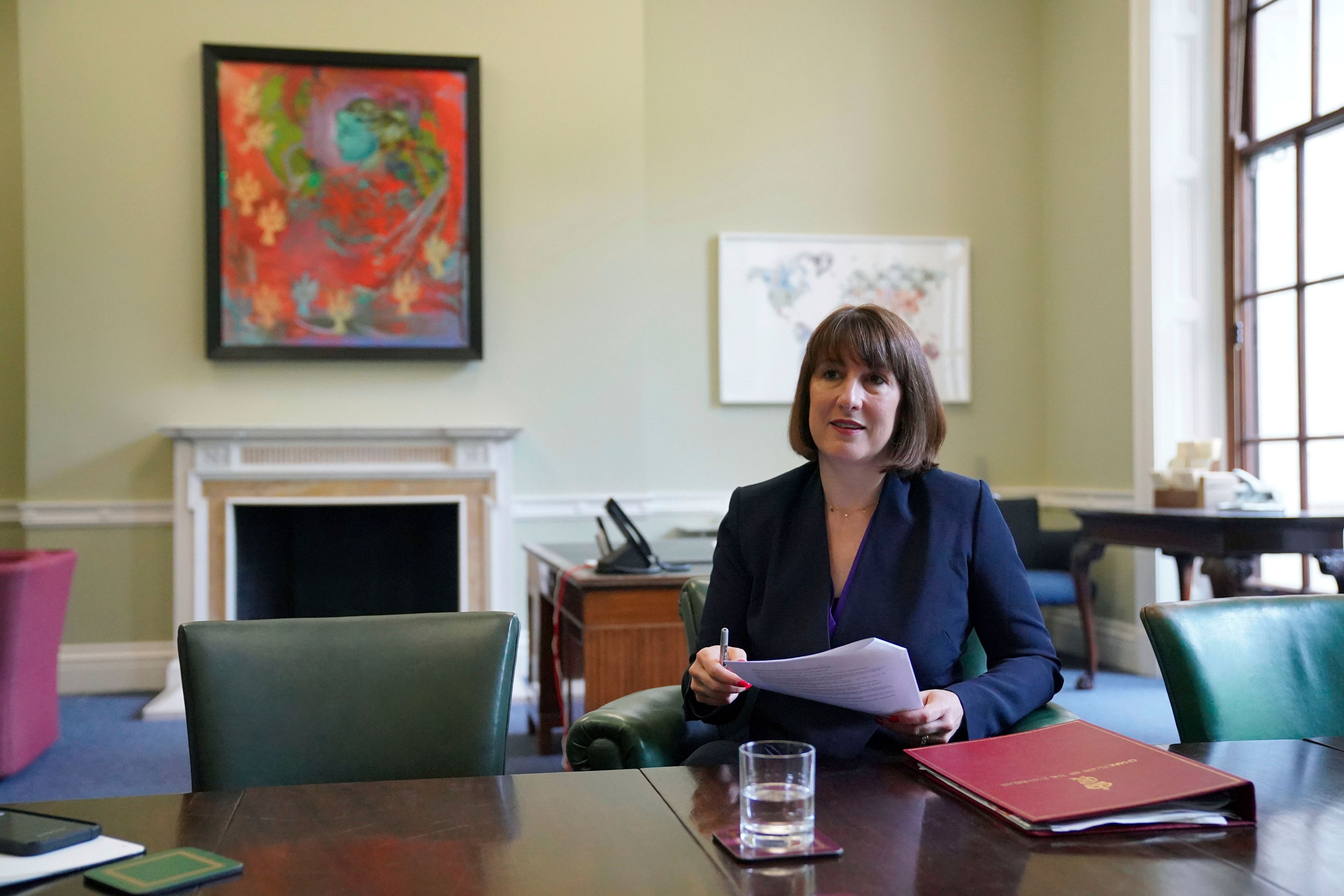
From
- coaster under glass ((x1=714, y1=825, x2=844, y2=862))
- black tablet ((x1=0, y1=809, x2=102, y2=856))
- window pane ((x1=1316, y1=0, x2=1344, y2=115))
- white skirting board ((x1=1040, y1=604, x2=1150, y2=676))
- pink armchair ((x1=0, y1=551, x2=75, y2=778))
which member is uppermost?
window pane ((x1=1316, y1=0, x2=1344, y2=115))

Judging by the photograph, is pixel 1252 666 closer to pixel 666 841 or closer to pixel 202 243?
pixel 666 841

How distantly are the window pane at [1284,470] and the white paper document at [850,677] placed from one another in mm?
3621

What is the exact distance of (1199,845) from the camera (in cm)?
101

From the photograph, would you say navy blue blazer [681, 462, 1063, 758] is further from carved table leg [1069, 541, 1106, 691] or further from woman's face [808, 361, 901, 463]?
carved table leg [1069, 541, 1106, 691]

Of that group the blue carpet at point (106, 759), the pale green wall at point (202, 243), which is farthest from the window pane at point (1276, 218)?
the blue carpet at point (106, 759)

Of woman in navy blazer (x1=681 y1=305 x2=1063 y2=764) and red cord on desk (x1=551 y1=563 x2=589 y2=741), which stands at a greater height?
woman in navy blazer (x1=681 y1=305 x2=1063 y2=764)

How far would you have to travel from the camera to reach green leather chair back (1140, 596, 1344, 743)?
5.24ft

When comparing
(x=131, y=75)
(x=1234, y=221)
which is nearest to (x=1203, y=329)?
(x=1234, y=221)

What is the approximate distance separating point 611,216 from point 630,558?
2.71 m

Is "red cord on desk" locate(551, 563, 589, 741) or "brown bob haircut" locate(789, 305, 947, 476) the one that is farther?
"red cord on desk" locate(551, 563, 589, 741)

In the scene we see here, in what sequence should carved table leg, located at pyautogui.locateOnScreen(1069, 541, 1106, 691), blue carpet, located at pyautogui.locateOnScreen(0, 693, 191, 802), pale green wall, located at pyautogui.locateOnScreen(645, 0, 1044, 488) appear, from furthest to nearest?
pale green wall, located at pyautogui.locateOnScreen(645, 0, 1044, 488), carved table leg, located at pyautogui.locateOnScreen(1069, 541, 1106, 691), blue carpet, located at pyautogui.locateOnScreen(0, 693, 191, 802)

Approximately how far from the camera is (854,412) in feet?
5.55

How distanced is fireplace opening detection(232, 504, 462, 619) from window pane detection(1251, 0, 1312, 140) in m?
4.04

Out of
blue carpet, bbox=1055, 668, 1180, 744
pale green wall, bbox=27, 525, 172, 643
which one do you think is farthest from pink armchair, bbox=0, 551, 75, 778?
blue carpet, bbox=1055, 668, 1180, 744
